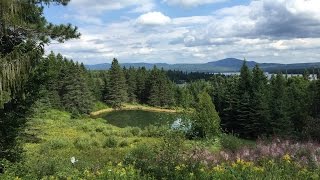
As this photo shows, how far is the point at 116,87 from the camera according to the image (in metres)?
104

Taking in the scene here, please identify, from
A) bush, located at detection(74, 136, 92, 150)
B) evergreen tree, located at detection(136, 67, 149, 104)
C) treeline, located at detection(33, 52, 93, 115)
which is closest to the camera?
bush, located at detection(74, 136, 92, 150)

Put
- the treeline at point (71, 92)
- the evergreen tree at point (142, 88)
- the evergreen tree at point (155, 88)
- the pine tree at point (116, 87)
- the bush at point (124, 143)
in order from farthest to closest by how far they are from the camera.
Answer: the evergreen tree at point (142, 88), the evergreen tree at point (155, 88), the pine tree at point (116, 87), the treeline at point (71, 92), the bush at point (124, 143)

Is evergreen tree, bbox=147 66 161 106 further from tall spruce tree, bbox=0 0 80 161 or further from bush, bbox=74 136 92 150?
tall spruce tree, bbox=0 0 80 161

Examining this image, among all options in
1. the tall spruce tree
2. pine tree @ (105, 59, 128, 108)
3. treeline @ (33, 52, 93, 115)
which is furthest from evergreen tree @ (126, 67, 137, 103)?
the tall spruce tree

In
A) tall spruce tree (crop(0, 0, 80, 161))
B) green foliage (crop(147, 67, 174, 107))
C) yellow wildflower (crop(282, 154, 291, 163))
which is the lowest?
green foliage (crop(147, 67, 174, 107))

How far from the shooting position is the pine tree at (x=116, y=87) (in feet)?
343

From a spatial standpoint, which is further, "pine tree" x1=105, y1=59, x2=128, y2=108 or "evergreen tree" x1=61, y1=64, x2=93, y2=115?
"pine tree" x1=105, y1=59, x2=128, y2=108

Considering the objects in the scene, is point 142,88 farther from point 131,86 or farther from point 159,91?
point 159,91

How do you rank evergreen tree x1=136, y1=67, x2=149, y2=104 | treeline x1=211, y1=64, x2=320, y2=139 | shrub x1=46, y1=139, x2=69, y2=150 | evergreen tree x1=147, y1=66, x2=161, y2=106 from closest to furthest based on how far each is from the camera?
shrub x1=46, y1=139, x2=69, y2=150 < treeline x1=211, y1=64, x2=320, y2=139 < evergreen tree x1=147, y1=66, x2=161, y2=106 < evergreen tree x1=136, y1=67, x2=149, y2=104

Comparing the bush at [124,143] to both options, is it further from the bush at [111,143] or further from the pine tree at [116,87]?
the pine tree at [116,87]

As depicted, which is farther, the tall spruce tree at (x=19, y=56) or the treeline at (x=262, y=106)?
the treeline at (x=262, y=106)

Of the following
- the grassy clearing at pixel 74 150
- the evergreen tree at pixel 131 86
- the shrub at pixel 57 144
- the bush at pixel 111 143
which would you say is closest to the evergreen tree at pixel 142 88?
the evergreen tree at pixel 131 86

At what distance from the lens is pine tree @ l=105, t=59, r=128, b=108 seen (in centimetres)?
10462

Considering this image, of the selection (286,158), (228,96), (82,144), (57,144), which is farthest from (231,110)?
(286,158)
